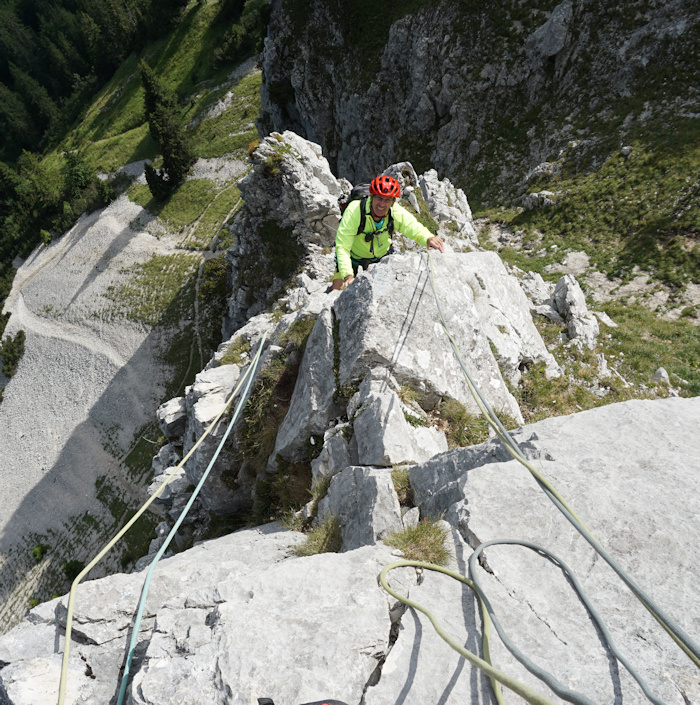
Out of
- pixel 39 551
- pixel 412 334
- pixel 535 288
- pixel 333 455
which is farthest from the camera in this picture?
pixel 39 551

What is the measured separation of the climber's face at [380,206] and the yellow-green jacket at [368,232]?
0.52 feet

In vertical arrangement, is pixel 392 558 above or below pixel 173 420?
above

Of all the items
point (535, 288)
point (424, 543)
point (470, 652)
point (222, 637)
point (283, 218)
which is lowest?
point (535, 288)

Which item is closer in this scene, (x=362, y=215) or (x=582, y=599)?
(x=582, y=599)

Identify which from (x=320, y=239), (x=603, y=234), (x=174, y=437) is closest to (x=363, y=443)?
(x=174, y=437)

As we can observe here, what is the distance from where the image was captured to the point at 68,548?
35938mm

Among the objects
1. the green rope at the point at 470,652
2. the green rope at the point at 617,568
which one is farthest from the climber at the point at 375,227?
the green rope at the point at 470,652

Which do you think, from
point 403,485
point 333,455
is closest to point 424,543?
point 403,485

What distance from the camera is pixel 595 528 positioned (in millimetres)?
4750

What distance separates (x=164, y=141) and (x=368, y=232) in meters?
73.7

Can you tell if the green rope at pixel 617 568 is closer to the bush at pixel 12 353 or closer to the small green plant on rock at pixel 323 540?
the small green plant on rock at pixel 323 540

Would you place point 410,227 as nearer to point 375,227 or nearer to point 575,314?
point 375,227

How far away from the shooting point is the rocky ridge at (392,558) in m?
3.82

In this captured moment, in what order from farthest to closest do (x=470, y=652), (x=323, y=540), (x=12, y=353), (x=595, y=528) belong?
(x=12, y=353) < (x=323, y=540) < (x=595, y=528) < (x=470, y=652)
